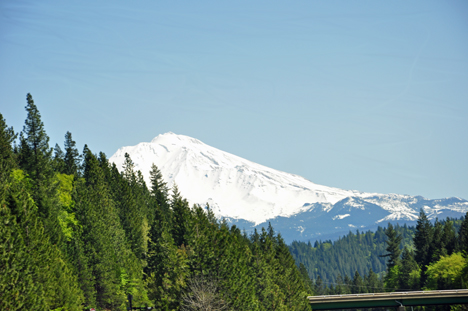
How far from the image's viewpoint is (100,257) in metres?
59.6

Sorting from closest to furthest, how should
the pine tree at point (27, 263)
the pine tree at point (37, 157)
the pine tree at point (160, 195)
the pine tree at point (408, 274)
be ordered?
the pine tree at point (27, 263) < the pine tree at point (37, 157) < the pine tree at point (160, 195) < the pine tree at point (408, 274)

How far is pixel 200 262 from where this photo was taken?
55156 millimetres

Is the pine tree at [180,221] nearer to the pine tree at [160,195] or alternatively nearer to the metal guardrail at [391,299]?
the metal guardrail at [391,299]

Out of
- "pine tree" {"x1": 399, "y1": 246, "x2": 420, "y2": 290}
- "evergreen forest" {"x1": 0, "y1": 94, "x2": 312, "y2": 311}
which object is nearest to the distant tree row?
"pine tree" {"x1": 399, "y1": 246, "x2": 420, "y2": 290}

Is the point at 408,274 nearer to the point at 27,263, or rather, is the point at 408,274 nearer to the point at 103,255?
the point at 103,255

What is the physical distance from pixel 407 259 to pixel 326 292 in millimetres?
73315

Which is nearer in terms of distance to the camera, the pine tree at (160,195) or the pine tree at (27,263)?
the pine tree at (27,263)

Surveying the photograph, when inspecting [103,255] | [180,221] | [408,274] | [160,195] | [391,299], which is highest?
[160,195]

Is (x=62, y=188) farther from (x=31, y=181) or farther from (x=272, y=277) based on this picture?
(x=272, y=277)

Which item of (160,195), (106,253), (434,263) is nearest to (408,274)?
(434,263)

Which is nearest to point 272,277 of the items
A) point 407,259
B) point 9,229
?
point 9,229

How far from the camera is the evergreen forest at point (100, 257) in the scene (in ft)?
129

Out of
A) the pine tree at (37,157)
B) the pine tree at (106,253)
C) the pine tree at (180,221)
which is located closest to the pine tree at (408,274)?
the pine tree at (180,221)

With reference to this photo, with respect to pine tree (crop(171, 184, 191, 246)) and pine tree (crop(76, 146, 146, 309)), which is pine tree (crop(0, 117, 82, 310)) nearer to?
pine tree (crop(76, 146, 146, 309))
